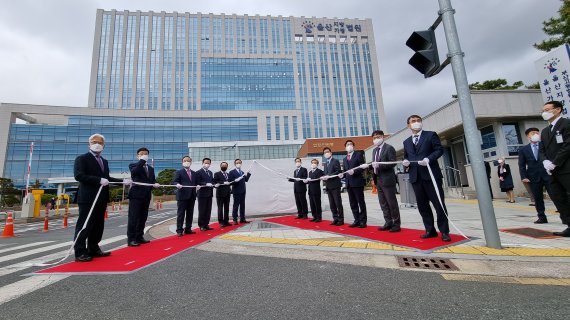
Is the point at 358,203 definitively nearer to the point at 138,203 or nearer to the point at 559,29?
the point at 138,203

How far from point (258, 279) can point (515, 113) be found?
46.0ft

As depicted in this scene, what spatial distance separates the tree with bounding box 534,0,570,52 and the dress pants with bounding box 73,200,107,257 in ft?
58.6

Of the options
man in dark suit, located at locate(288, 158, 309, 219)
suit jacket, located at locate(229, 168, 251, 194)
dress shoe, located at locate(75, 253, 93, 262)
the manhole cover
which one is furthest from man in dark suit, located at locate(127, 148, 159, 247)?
the manhole cover

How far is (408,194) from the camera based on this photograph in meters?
10.0

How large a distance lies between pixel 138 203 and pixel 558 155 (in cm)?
747

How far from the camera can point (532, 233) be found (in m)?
4.28

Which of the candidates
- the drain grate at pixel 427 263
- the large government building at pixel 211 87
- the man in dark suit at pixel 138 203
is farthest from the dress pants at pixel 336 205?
the large government building at pixel 211 87

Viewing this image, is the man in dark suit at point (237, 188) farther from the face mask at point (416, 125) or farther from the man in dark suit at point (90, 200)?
the face mask at point (416, 125)

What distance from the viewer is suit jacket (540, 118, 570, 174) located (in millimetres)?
3832

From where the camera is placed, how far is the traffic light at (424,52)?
3.97 metres

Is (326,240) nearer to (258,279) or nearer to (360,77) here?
(258,279)

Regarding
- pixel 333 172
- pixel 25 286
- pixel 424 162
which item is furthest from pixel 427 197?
pixel 25 286

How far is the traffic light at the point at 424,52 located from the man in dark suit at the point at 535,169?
11.0 feet

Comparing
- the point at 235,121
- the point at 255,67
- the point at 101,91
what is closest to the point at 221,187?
the point at 235,121
